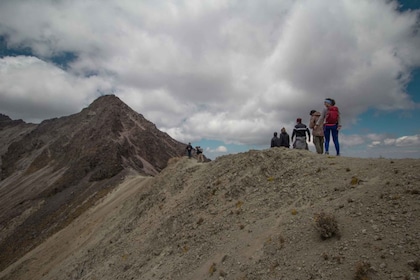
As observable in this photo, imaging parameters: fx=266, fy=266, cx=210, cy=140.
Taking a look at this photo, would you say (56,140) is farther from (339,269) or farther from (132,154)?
(339,269)

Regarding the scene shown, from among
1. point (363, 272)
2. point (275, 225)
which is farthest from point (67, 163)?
point (363, 272)

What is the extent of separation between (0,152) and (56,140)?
42982 mm

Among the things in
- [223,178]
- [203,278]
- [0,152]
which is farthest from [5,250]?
[0,152]

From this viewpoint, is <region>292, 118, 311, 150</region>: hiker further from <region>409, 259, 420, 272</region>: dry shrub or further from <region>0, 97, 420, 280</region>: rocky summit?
<region>409, 259, 420, 272</region>: dry shrub

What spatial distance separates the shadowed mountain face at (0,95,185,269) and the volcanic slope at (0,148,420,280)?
3205 cm

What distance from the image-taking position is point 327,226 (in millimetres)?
9086

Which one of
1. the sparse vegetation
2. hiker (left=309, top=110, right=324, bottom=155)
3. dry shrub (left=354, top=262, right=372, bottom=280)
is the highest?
hiker (left=309, top=110, right=324, bottom=155)

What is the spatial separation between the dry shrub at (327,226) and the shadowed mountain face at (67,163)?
45.2 meters

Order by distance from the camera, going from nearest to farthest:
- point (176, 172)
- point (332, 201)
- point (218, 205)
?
point (332, 201)
point (218, 205)
point (176, 172)

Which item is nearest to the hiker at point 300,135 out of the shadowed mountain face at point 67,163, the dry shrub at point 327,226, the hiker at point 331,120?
the hiker at point 331,120

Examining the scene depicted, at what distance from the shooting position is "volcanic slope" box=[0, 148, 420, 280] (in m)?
8.12

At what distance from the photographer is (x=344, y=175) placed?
12.3m

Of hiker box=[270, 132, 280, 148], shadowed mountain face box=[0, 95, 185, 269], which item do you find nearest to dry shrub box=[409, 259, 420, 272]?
hiker box=[270, 132, 280, 148]

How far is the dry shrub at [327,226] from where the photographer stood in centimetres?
903
